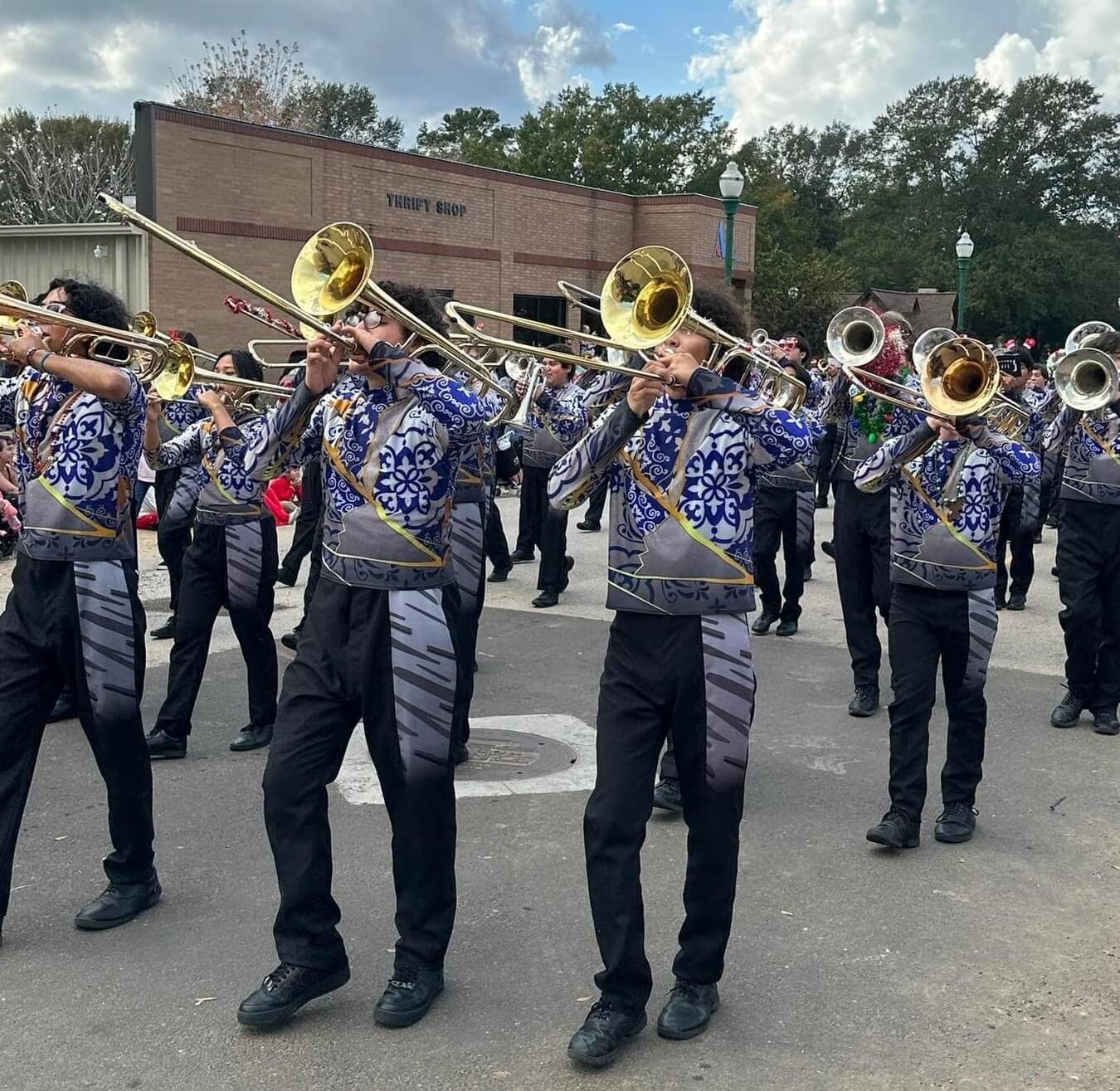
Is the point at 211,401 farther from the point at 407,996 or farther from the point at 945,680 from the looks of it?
the point at 945,680

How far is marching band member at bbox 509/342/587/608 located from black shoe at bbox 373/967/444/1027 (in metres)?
1.84

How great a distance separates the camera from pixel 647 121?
55.7 m

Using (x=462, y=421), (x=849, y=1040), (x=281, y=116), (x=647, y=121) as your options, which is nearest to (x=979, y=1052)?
(x=849, y=1040)

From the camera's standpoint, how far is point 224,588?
6602mm

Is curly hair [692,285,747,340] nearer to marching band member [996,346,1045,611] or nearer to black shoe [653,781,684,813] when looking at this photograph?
black shoe [653,781,684,813]

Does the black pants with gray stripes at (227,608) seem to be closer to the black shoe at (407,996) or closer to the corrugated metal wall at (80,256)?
the black shoe at (407,996)

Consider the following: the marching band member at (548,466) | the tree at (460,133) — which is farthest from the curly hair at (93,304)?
the tree at (460,133)

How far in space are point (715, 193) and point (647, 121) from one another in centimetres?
464

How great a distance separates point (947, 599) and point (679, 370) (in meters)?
2.12

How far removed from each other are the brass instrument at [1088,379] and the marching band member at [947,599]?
5.81ft

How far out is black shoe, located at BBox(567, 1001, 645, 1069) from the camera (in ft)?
11.6

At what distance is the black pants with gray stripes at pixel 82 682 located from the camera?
434 cm

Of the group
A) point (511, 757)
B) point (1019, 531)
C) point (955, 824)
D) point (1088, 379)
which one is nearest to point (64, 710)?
point (511, 757)

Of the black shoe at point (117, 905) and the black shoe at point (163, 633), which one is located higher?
the black shoe at point (163, 633)
